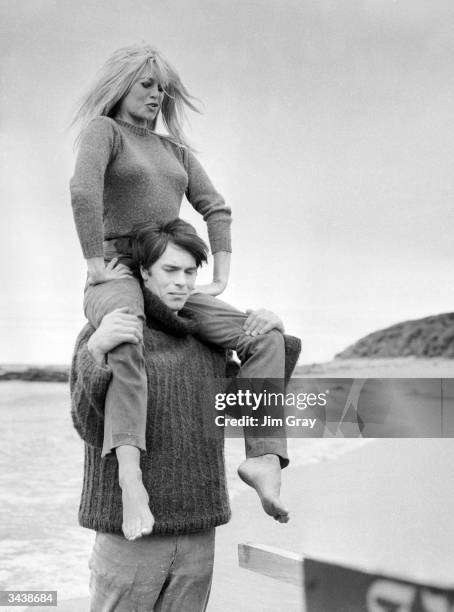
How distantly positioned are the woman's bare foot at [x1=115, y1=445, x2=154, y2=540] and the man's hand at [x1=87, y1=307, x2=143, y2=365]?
0.40ft

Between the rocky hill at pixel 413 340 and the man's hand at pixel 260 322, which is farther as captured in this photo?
the rocky hill at pixel 413 340

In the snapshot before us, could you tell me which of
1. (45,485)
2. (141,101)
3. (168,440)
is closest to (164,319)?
(168,440)

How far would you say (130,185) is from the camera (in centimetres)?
121

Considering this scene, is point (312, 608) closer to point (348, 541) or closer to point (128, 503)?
point (128, 503)

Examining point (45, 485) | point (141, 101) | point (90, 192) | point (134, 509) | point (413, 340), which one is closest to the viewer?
point (134, 509)

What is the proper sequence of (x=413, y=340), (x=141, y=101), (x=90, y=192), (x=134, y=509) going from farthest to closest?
(x=413, y=340) → (x=141, y=101) → (x=90, y=192) → (x=134, y=509)

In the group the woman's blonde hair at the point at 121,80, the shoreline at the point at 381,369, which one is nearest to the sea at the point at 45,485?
the shoreline at the point at 381,369

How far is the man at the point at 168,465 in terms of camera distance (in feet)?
3.70

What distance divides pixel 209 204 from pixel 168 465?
0.40 meters

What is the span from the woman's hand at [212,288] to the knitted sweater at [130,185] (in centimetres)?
6

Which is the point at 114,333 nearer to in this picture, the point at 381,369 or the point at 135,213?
the point at 135,213

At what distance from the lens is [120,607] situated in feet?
3.72

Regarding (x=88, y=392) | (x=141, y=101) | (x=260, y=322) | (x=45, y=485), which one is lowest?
(x=45, y=485)

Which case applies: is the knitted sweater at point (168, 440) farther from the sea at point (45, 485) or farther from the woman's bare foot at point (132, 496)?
the sea at point (45, 485)
